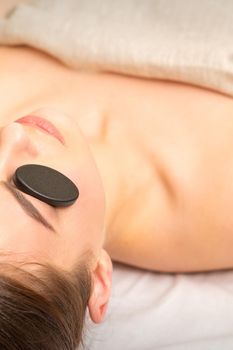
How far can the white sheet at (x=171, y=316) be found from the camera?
103 cm

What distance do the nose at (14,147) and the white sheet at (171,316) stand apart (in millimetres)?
350

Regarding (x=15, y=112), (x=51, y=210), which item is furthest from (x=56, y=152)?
(x=15, y=112)

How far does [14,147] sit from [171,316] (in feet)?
1.40

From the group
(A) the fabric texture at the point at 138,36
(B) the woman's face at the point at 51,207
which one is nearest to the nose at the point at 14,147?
(B) the woman's face at the point at 51,207

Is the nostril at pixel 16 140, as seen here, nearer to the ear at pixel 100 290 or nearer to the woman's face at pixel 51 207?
the woman's face at pixel 51 207

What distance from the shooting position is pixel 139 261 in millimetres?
1108

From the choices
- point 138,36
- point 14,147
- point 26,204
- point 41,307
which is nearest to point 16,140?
point 14,147

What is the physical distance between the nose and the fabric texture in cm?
31

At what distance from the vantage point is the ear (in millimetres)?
948

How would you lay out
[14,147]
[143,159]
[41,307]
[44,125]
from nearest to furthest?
[41,307]
[14,147]
[44,125]
[143,159]

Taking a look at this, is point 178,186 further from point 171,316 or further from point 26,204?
point 26,204

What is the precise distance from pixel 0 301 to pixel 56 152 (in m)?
0.29

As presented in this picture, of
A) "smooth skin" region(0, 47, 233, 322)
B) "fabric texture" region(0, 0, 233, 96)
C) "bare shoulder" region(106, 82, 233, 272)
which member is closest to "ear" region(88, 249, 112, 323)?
"smooth skin" region(0, 47, 233, 322)

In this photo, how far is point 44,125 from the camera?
3.23 feet
